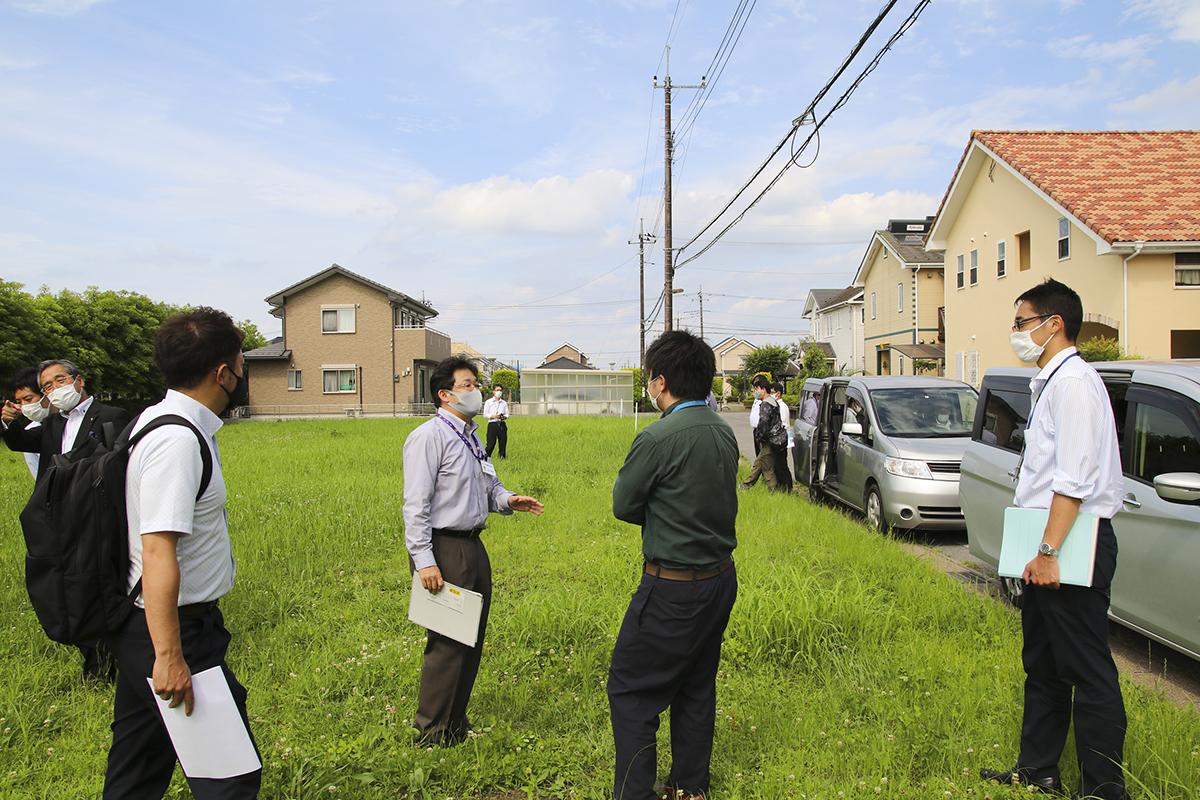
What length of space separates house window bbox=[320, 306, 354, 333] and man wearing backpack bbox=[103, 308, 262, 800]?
3886cm

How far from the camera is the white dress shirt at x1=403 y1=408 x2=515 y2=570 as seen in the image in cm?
311

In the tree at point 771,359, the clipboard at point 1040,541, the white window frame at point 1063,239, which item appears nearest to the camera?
the clipboard at point 1040,541

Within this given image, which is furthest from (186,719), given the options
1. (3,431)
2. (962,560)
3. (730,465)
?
(962,560)

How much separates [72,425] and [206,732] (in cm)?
388

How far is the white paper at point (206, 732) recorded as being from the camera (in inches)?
78.8

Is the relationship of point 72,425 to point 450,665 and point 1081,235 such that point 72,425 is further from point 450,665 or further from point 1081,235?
point 1081,235

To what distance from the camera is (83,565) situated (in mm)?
2004

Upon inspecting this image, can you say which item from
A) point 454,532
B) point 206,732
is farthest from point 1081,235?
point 206,732

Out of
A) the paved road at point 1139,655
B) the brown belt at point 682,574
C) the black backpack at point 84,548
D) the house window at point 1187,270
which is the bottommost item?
the paved road at point 1139,655

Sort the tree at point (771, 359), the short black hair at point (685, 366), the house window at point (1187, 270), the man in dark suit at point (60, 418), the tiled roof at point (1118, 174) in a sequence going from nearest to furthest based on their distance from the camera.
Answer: the short black hair at point (685, 366)
the man in dark suit at point (60, 418)
the house window at point (1187, 270)
the tiled roof at point (1118, 174)
the tree at point (771, 359)

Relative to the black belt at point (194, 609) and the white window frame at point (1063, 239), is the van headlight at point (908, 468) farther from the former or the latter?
the white window frame at point (1063, 239)

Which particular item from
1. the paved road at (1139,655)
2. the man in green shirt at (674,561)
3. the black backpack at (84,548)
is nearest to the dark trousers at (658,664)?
the man in green shirt at (674,561)

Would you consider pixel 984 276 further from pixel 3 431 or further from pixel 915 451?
pixel 3 431

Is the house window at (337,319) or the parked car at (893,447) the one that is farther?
the house window at (337,319)
